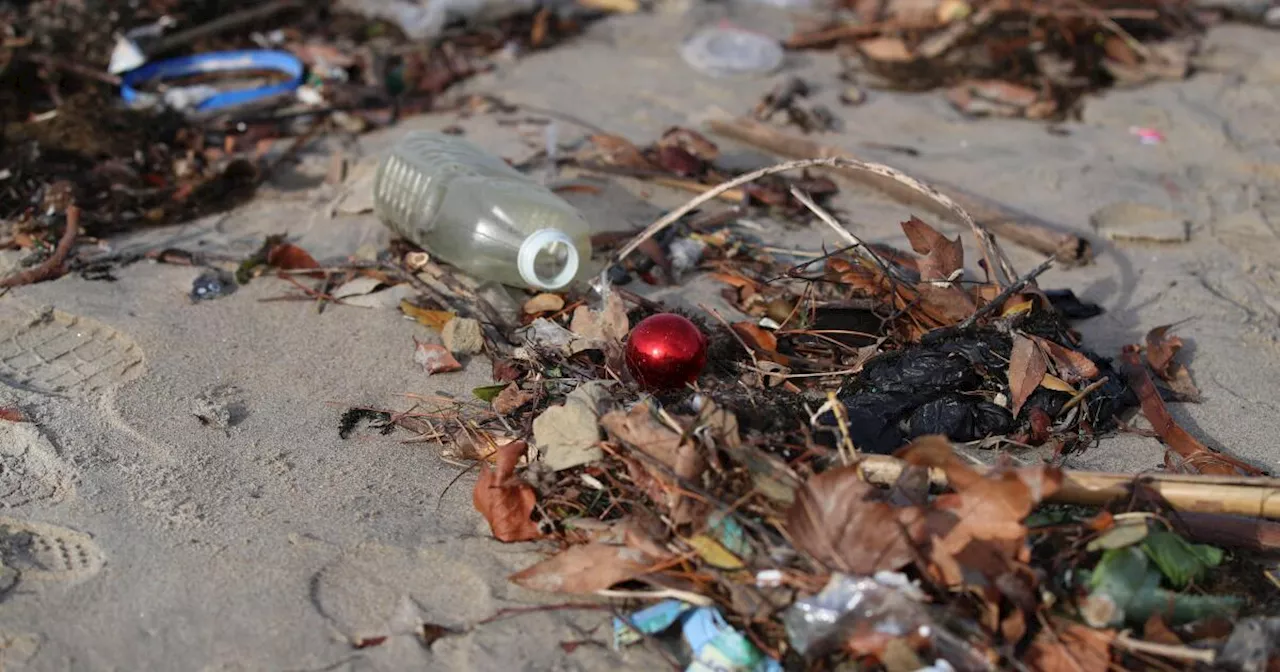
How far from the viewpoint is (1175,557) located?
175cm

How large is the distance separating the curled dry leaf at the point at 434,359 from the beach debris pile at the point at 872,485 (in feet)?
0.06

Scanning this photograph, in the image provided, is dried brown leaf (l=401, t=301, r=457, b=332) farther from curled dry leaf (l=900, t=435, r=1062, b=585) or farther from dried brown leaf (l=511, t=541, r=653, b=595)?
curled dry leaf (l=900, t=435, r=1062, b=585)

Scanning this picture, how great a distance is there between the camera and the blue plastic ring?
163 inches

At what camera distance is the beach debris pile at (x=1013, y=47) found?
4.40 m

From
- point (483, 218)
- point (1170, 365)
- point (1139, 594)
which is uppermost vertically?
point (483, 218)

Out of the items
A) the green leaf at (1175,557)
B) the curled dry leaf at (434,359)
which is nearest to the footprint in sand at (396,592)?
the curled dry leaf at (434,359)

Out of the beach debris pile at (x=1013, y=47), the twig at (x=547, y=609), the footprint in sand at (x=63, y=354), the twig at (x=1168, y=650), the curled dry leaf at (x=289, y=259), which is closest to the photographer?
the twig at (x=1168, y=650)

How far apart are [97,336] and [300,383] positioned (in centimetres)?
59

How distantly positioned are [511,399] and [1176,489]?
4.45 ft

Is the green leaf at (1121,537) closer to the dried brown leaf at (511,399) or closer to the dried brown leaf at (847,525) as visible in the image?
the dried brown leaf at (847,525)

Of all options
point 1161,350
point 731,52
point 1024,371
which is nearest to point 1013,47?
point 731,52

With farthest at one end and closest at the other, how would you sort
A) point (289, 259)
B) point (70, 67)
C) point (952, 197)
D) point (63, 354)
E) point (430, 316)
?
1. point (70, 67)
2. point (952, 197)
3. point (289, 259)
4. point (430, 316)
5. point (63, 354)

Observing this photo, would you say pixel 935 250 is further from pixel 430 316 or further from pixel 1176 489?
pixel 430 316

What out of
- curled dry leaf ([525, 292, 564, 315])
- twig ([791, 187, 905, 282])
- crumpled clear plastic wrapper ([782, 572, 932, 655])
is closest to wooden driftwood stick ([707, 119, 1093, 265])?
twig ([791, 187, 905, 282])
